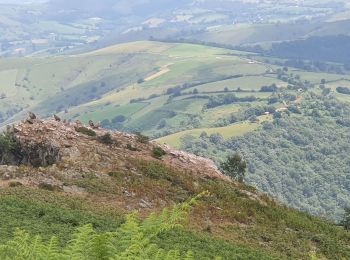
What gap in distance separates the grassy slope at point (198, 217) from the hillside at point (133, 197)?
0.28 feet

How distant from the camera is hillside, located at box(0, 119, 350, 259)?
116 ft

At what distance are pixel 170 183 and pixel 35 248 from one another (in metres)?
35.9

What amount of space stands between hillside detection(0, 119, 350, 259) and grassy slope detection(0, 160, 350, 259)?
8 cm

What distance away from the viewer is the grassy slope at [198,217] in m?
34.2

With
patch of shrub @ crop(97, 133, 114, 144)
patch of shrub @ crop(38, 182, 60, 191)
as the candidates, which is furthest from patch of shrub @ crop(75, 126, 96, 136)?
patch of shrub @ crop(38, 182, 60, 191)

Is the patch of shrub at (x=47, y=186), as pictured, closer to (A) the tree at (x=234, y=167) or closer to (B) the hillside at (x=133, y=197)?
(B) the hillside at (x=133, y=197)

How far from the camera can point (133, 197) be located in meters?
45.0

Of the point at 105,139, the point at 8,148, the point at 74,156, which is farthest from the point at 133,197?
the point at 8,148

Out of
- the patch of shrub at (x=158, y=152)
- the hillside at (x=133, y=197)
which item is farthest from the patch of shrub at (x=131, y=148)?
the patch of shrub at (x=158, y=152)

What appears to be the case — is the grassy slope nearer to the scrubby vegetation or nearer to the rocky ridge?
the rocky ridge

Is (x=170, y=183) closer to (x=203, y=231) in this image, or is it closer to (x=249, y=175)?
(x=203, y=231)

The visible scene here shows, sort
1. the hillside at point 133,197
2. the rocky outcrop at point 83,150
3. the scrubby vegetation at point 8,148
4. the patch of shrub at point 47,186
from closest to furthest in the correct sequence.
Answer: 1. the hillside at point 133,197
2. the patch of shrub at point 47,186
3. the rocky outcrop at point 83,150
4. the scrubby vegetation at point 8,148

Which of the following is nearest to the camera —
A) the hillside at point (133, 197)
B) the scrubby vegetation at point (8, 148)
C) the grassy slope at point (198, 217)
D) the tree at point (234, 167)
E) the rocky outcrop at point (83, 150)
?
the grassy slope at point (198, 217)

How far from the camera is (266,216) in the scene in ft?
154
